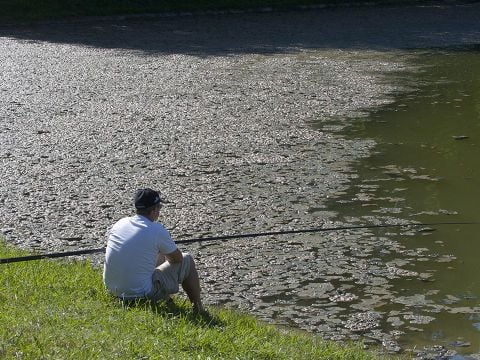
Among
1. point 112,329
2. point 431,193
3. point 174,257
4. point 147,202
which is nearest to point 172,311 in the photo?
point 174,257

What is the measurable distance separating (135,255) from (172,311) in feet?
1.46

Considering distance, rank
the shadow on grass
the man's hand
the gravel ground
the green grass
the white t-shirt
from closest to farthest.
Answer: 1. the green grass
2. the shadow on grass
3. the white t-shirt
4. the man's hand
5. the gravel ground

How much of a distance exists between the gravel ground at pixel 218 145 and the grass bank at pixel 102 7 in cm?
143

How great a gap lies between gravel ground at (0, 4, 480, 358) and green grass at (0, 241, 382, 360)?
2.41 ft

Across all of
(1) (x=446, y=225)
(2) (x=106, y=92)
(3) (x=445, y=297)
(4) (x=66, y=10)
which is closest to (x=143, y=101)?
(2) (x=106, y=92)

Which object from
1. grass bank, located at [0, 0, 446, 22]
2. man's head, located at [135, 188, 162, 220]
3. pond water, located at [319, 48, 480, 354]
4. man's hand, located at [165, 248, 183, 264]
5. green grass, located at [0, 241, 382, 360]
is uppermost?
grass bank, located at [0, 0, 446, 22]

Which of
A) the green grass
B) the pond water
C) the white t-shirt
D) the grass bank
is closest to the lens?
the green grass

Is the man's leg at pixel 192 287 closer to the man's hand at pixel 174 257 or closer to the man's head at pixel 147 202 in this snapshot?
the man's hand at pixel 174 257

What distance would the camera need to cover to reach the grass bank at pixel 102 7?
1015 inches

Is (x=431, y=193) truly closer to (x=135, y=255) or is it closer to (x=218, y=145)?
(x=218, y=145)

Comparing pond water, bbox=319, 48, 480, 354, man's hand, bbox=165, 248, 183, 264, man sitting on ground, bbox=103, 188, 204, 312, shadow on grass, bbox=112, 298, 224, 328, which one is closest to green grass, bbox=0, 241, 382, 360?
shadow on grass, bbox=112, 298, 224, 328

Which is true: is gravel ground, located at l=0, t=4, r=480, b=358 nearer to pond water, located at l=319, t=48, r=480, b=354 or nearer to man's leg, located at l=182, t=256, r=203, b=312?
pond water, located at l=319, t=48, r=480, b=354

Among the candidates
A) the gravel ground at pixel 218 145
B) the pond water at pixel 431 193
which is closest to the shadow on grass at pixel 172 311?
the gravel ground at pixel 218 145

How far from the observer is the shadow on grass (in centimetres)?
619
